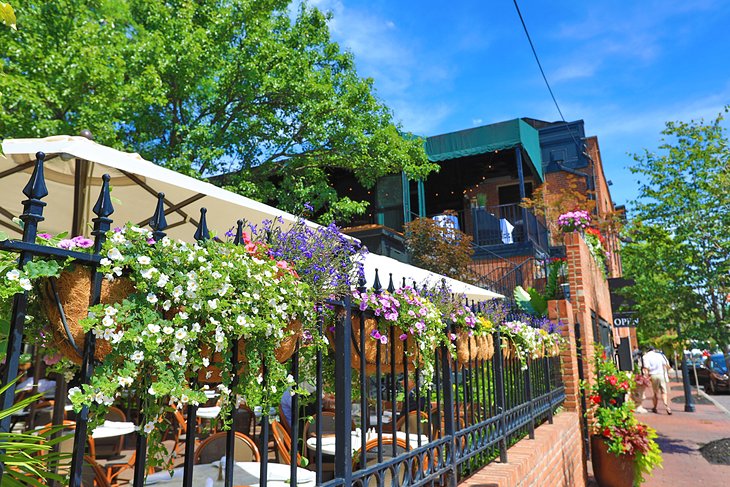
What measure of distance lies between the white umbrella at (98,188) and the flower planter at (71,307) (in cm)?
211

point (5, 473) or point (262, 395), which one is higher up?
point (262, 395)

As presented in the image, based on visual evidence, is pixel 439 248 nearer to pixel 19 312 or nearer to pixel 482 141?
pixel 482 141

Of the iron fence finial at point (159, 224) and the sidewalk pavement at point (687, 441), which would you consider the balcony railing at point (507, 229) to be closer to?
the sidewalk pavement at point (687, 441)

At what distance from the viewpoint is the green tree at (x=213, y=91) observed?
9.75 meters

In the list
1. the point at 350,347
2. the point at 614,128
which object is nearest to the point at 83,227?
the point at 350,347

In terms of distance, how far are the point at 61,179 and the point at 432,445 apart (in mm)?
4000

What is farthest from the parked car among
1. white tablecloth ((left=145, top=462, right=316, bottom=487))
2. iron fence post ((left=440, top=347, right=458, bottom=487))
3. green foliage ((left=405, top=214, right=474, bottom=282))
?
white tablecloth ((left=145, top=462, right=316, bottom=487))

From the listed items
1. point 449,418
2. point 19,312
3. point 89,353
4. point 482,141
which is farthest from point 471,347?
point 482,141

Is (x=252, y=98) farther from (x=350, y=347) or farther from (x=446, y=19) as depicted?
(x=350, y=347)

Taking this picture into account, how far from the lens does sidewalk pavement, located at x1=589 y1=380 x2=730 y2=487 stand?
771 cm

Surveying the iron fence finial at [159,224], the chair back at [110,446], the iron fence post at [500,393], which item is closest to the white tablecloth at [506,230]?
the iron fence post at [500,393]

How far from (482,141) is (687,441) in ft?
33.0

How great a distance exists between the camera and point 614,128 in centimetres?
995

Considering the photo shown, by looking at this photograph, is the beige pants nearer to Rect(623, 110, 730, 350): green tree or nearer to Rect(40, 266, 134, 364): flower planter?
Rect(623, 110, 730, 350): green tree
